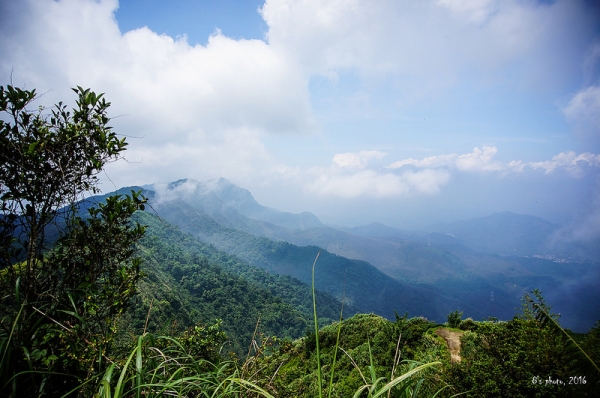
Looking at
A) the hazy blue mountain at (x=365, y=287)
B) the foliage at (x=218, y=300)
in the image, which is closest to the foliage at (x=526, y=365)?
the foliage at (x=218, y=300)

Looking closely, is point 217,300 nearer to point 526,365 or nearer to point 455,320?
point 455,320

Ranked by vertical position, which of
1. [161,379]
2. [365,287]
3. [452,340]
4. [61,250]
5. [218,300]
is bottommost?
[365,287]

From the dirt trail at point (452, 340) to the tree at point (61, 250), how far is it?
12.2 metres

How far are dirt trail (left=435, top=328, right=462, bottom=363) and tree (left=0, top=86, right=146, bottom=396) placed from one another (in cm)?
1215

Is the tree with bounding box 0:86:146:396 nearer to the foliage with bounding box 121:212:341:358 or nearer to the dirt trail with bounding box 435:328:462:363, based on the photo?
the dirt trail with bounding box 435:328:462:363

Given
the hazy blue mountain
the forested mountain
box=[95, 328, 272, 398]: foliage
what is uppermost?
box=[95, 328, 272, 398]: foliage

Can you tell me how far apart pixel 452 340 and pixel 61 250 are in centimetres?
1459

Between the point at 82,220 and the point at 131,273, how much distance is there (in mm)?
767

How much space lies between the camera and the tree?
84.7 inches

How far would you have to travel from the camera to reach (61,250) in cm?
275

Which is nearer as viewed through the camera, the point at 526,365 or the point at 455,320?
the point at 526,365

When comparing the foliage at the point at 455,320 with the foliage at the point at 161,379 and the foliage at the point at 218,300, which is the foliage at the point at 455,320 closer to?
the foliage at the point at 161,379

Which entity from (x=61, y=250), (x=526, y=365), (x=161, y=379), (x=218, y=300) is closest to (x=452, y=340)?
A: (x=526, y=365)

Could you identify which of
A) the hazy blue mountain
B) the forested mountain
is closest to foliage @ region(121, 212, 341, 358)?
the forested mountain
